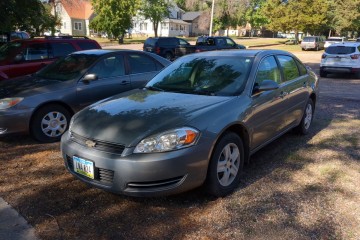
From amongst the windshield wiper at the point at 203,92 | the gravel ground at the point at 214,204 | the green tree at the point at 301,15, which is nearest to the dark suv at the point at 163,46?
the gravel ground at the point at 214,204

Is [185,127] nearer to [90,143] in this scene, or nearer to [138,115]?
[138,115]

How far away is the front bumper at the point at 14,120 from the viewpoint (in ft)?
17.0

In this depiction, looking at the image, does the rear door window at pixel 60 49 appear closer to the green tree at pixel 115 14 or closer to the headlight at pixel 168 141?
the headlight at pixel 168 141

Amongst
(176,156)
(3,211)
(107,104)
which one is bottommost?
(3,211)

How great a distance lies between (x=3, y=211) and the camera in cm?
355

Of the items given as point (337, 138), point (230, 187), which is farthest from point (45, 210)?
point (337, 138)

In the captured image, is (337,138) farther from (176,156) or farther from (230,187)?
(176,156)

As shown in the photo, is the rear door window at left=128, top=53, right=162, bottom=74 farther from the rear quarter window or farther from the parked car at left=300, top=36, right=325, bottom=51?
the parked car at left=300, top=36, right=325, bottom=51

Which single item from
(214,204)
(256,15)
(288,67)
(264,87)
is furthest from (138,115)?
(256,15)

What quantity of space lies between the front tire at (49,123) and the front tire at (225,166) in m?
3.20

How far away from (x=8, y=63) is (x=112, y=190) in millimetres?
5916

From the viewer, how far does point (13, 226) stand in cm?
328

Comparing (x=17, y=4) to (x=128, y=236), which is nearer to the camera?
(x=128, y=236)

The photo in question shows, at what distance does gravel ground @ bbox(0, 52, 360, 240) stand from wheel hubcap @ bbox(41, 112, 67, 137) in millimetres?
465
